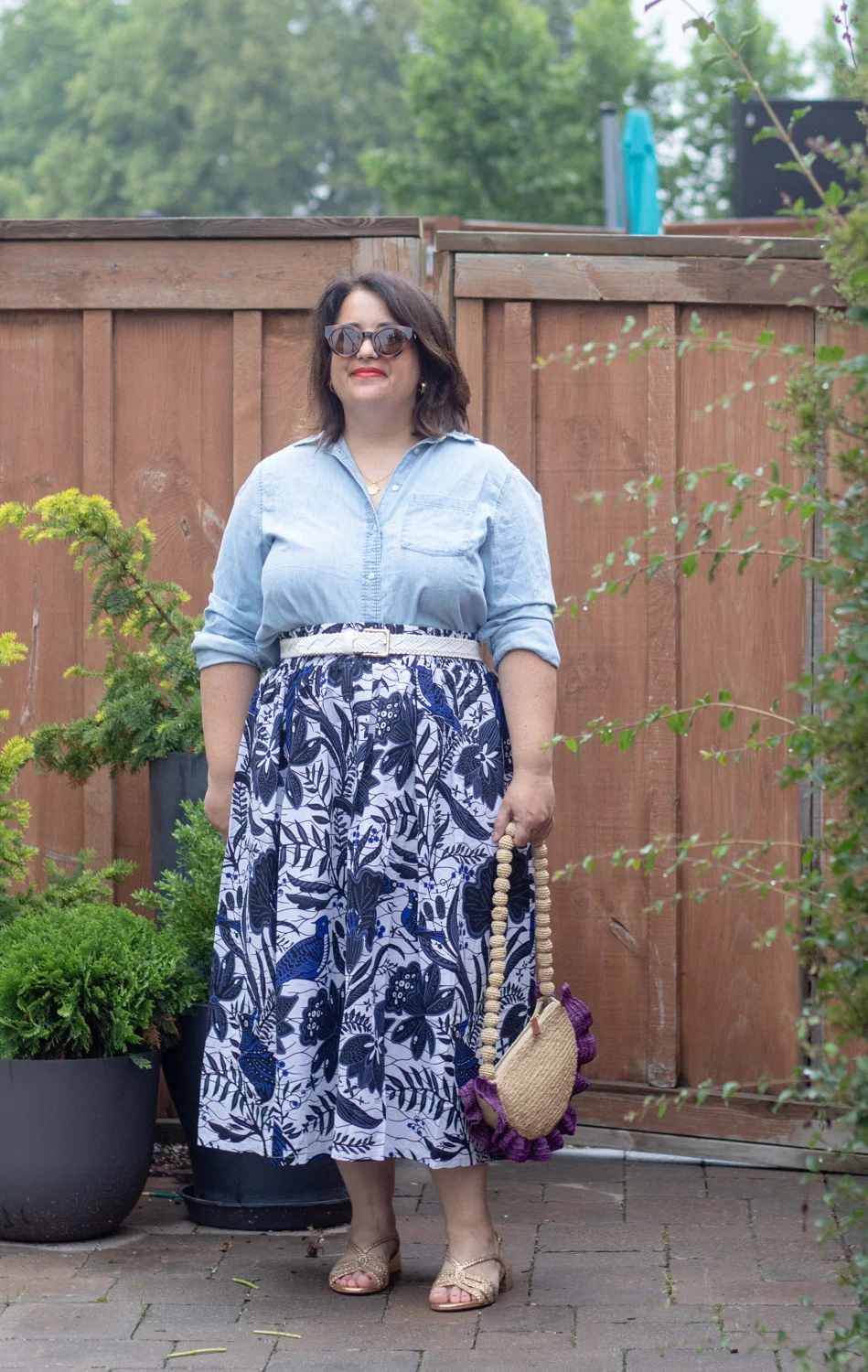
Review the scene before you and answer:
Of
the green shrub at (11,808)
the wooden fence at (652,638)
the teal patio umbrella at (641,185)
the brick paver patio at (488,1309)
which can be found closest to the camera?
the brick paver patio at (488,1309)

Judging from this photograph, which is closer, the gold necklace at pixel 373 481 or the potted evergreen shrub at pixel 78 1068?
the gold necklace at pixel 373 481

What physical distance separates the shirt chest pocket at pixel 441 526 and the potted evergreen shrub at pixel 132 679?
90cm

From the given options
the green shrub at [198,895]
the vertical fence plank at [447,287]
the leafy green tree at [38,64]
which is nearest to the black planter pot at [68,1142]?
the green shrub at [198,895]

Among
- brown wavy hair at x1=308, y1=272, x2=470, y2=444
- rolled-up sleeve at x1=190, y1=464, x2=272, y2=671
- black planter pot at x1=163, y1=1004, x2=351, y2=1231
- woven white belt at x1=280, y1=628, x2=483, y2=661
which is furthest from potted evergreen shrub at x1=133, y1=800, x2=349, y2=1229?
brown wavy hair at x1=308, y1=272, x2=470, y2=444

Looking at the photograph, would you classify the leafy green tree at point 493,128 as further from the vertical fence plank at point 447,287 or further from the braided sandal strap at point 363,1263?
the braided sandal strap at point 363,1263

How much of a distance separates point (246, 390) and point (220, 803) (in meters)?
1.31

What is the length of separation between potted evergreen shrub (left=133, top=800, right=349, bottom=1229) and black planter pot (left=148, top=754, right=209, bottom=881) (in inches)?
5.6

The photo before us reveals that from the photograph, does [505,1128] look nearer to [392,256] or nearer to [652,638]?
[652,638]

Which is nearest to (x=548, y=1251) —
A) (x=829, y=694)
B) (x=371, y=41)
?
(x=829, y=694)

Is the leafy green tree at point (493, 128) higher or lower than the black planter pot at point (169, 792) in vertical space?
higher

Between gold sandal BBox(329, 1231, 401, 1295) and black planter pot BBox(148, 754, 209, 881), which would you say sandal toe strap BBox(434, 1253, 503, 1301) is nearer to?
gold sandal BBox(329, 1231, 401, 1295)

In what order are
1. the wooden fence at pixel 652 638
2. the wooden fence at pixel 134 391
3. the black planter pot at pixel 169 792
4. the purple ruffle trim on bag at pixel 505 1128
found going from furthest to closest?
the wooden fence at pixel 134 391
the wooden fence at pixel 652 638
the black planter pot at pixel 169 792
the purple ruffle trim on bag at pixel 505 1128

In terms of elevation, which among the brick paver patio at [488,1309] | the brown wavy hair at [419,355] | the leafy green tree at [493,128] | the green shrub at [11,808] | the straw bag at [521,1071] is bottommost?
the brick paver patio at [488,1309]

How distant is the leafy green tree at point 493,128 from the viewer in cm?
2598
